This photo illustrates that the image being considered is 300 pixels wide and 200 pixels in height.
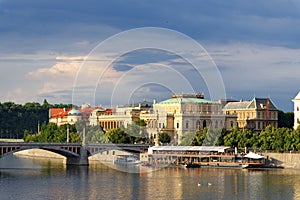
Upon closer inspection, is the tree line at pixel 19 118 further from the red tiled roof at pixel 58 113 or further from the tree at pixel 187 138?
the tree at pixel 187 138

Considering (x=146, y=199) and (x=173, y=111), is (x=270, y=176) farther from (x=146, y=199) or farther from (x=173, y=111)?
(x=173, y=111)

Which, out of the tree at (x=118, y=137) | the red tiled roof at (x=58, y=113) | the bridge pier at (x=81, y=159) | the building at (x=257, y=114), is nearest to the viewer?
the bridge pier at (x=81, y=159)

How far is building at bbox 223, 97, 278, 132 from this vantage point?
121688 mm

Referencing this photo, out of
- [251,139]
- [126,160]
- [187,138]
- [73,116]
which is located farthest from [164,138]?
[73,116]

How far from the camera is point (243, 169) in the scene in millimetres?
85688

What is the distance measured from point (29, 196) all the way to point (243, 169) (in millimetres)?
29523

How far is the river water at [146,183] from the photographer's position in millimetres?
61688

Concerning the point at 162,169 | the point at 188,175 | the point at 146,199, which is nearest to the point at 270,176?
the point at 188,175

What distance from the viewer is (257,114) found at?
122 m

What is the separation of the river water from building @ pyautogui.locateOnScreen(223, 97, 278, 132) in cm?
3712

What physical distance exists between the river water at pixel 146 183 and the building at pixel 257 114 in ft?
122

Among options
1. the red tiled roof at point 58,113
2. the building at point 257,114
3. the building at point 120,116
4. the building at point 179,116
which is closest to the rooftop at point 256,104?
the building at point 257,114

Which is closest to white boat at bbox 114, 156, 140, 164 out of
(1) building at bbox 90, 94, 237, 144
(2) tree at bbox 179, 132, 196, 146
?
(2) tree at bbox 179, 132, 196, 146

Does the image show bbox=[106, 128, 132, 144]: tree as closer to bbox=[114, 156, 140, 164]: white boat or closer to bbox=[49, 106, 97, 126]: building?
bbox=[114, 156, 140, 164]: white boat
